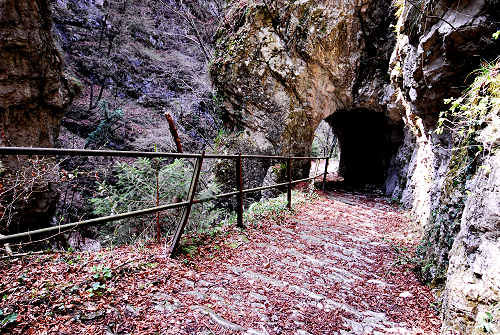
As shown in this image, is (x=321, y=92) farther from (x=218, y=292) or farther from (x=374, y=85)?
(x=218, y=292)

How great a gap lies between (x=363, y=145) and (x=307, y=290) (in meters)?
13.5

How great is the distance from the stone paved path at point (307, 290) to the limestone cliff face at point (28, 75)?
24.5 feet

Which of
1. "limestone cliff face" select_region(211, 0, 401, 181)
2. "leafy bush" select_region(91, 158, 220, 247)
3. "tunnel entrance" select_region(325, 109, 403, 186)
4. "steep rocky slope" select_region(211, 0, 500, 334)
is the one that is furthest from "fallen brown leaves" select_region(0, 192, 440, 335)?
"tunnel entrance" select_region(325, 109, 403, 186)

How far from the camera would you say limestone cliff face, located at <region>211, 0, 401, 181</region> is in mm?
9438

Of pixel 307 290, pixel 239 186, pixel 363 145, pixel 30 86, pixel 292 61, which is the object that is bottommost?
pixel 307 290

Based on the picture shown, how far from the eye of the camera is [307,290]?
269 centimetres

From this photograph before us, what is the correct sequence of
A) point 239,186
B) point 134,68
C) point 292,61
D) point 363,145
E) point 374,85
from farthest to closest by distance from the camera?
point 134,68 < point 363,145 < point 374,85 < point 292,61 < point 239,186

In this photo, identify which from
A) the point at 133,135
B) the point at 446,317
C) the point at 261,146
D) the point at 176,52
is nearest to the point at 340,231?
the point at 446,317

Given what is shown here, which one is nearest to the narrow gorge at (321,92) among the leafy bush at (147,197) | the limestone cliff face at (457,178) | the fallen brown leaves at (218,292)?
the limestone cliff face at (457,178)

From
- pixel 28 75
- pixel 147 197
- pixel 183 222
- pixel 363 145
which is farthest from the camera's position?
pixel 363 145

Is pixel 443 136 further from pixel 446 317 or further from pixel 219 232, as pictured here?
pixel 219 232

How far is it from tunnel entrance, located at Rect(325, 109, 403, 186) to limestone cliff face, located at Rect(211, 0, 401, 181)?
272cm

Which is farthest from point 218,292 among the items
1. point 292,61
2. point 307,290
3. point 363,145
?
point 363,145

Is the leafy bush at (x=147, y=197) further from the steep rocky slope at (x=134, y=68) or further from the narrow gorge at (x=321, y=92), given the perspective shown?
the steep rocky slope at (x=134, y=68)
